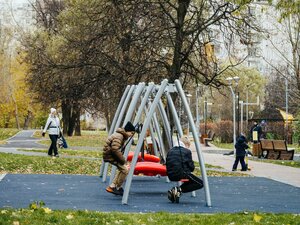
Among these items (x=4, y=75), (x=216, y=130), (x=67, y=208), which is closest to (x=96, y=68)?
(x=67, y=208)

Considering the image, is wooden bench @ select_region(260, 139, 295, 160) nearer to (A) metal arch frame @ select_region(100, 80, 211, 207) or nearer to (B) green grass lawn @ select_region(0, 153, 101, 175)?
(B) green grass lawn @ select_region(0, 153, 101, 175)

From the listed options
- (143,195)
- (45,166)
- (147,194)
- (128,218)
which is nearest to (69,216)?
(128,218)

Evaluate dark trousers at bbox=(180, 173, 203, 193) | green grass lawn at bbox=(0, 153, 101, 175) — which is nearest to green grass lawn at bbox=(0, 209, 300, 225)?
dark trousers at bbox=(180, 173, 203, 193)

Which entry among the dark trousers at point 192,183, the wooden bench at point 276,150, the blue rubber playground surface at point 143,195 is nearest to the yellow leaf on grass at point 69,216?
the blue rubber playground surface at point 143,195

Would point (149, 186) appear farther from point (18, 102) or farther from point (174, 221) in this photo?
point (18, 102)

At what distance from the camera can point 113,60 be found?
29.8 m

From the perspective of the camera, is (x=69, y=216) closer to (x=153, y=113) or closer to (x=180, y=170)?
(x=180, y=170)

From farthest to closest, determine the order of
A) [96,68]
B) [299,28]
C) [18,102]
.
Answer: [18,102], [299,28], [96,68]

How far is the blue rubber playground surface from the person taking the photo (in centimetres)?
1382

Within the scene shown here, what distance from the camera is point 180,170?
14945mm

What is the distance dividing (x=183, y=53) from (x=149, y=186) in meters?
8.25

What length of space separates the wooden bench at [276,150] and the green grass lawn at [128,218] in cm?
2312

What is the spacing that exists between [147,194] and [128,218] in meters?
5.96

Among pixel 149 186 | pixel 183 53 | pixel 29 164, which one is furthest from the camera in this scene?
pixel 183 53
